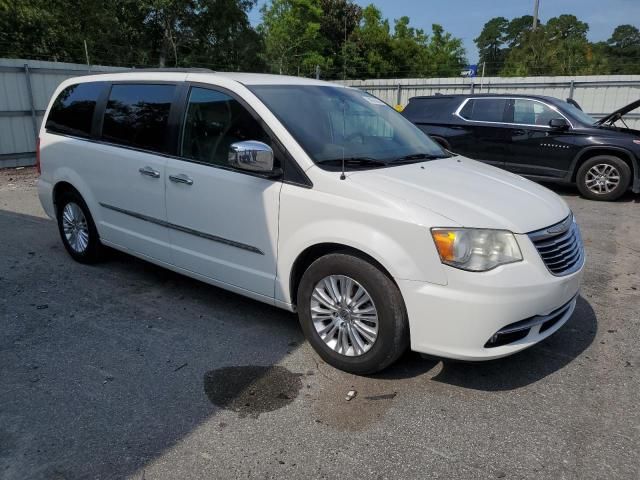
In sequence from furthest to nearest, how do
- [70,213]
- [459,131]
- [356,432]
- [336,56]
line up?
1. [336,56]
2. [459,131]
3. [70,213]
4. [356,432]

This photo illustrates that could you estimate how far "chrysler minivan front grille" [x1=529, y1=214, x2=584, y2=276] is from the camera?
3025 millimetres

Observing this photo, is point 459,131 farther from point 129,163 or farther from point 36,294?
point 36,294

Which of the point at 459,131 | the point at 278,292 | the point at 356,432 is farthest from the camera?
the point at 459,131

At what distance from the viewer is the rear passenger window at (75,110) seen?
493 cm

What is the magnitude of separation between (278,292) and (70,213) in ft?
9.54

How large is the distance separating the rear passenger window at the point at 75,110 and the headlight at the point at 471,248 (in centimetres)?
361

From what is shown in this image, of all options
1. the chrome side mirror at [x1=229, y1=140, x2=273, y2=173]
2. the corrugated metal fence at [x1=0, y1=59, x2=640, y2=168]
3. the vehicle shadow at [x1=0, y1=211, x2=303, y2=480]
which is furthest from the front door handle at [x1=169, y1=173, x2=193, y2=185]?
the corrugated metal fence at [x1=0, y1=59, x2=640, y2=168]

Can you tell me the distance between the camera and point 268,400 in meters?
3.04

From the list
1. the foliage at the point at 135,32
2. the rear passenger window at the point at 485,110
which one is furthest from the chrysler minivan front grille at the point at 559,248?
the foliage at the point at 135,32

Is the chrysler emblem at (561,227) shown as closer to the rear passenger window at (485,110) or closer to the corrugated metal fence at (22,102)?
the rear passenger window at (485,110)

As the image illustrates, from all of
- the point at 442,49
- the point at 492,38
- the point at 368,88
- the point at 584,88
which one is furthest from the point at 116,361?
the point at 492,38

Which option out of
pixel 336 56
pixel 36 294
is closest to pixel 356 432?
pixel 36 294

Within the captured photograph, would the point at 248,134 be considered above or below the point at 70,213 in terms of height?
above

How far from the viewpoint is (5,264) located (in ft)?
17.6
